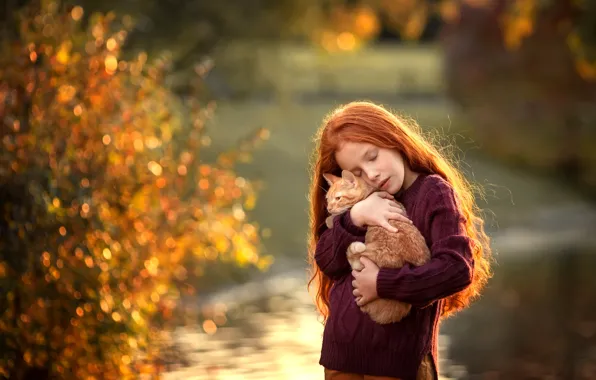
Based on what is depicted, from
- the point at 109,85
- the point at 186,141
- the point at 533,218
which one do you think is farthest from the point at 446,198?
the point at 533,218

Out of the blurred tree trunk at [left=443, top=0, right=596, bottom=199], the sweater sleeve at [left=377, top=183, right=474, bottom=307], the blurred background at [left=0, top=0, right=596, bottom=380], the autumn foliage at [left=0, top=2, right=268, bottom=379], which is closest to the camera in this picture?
the sweater sleeve at [left=377, top=183, right=474, bottom=307]

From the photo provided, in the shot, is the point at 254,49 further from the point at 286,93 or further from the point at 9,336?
the point at 9,336

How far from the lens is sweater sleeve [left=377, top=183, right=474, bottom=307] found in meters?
4.34

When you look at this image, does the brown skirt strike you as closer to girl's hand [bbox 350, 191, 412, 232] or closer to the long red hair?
the long red hair

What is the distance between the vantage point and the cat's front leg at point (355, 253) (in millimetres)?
4484

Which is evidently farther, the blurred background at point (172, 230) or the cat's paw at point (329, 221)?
the blurred background at point (172, 230)

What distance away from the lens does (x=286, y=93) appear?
92.5 ft

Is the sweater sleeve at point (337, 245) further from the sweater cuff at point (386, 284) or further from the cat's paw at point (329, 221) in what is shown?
the sweater cuff at point (386, 284)

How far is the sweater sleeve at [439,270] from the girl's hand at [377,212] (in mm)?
126

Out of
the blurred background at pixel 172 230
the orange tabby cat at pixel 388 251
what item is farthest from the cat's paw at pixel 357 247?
the blurred background at pixel 172 230

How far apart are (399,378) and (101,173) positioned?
3.74 m

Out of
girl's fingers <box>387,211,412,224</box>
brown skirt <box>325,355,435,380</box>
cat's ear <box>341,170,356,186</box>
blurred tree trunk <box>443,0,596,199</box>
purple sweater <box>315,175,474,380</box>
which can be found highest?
blurred tree trunk <box>443,0,596,199</box>

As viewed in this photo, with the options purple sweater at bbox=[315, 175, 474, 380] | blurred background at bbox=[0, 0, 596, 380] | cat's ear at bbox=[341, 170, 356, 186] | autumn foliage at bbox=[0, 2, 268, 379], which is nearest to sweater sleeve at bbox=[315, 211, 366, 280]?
purple sweater at bbox=[315, 175, 474, 380]

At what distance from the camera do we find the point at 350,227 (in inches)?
179
